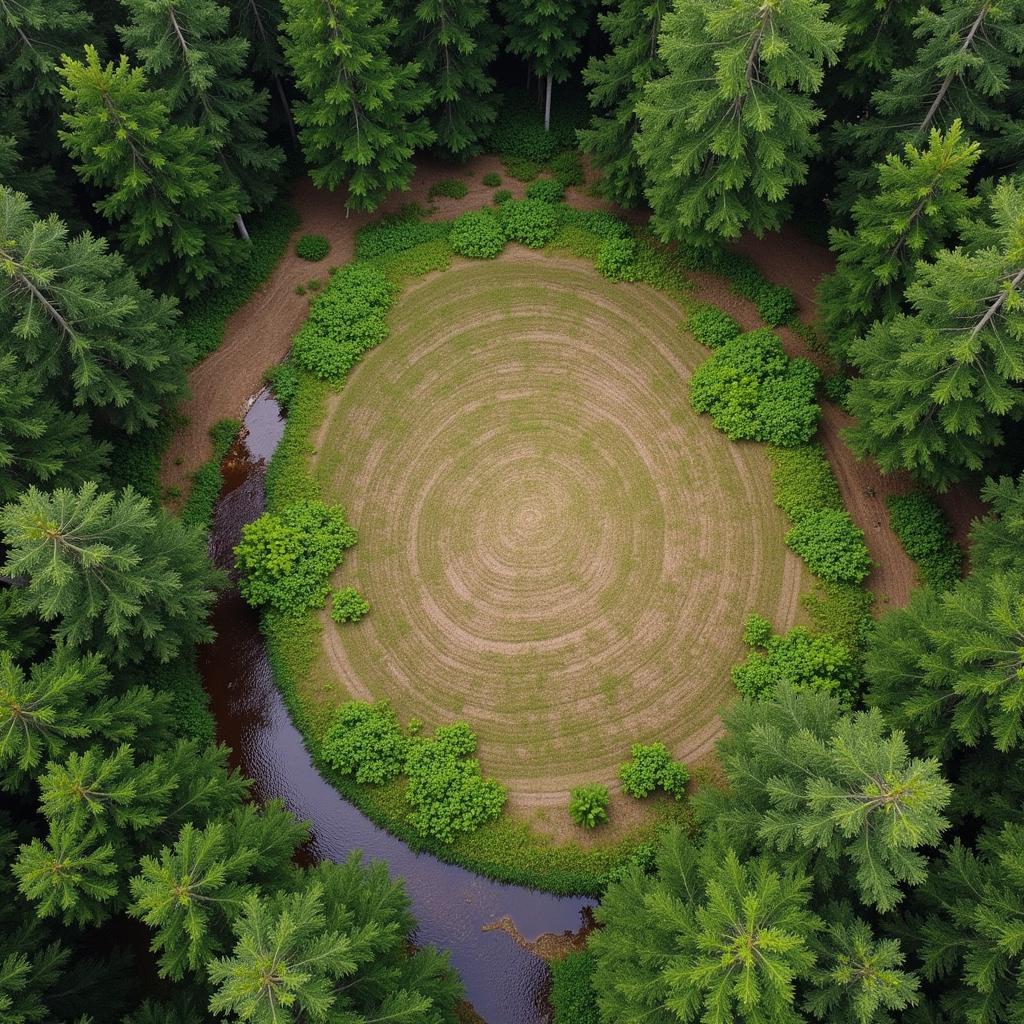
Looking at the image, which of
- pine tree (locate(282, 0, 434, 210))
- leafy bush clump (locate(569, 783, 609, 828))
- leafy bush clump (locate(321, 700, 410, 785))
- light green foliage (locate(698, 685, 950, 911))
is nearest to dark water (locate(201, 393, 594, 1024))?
leafy bush clump (locate(321, 700, 410, 785))

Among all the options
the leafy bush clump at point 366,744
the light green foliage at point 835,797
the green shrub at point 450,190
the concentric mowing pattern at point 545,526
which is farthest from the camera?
the green shrub at point 450,190

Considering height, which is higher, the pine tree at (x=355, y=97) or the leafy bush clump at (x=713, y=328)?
the pine tree at (x=355, y=97)

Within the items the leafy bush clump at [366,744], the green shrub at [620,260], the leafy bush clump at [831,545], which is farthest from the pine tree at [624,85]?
the leafy bush clump at [366,744]

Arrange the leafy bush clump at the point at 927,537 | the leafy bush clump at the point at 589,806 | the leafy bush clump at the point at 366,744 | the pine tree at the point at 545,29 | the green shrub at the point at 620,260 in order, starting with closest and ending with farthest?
the leafy bush clump at the point at 589,806 → the leafy bush clump at the point at 366,744 → the leafy bush clump at the point at 927,537 → the pine tree at the point at 545,29 → the green shrub at the point at 620,260

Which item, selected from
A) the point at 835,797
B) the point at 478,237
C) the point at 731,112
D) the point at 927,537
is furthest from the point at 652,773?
the point at 478,237

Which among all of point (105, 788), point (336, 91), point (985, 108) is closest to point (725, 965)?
point (105, 788)

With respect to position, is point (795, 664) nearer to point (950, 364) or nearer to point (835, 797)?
point (950, 364)

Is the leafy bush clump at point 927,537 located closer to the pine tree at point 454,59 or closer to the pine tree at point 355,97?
the pine tree at point 355,97
